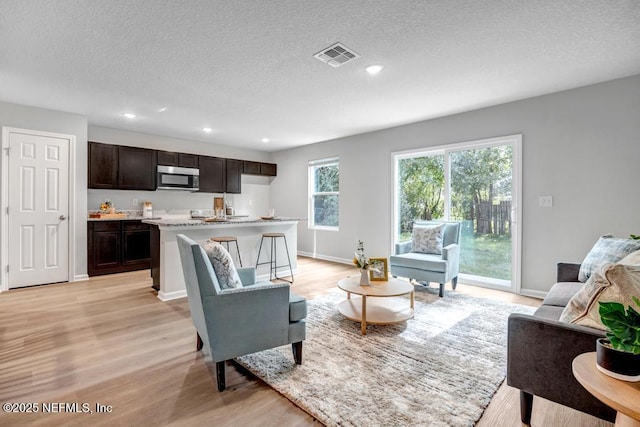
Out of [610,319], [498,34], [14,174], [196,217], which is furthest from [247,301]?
[14,174]

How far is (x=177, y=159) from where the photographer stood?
19.6 feet

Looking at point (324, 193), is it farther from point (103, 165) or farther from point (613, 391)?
point (613, 391)

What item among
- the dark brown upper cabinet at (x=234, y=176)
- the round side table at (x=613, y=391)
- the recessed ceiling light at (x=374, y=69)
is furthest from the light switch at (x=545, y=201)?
the dark brown upper cabinet at (x=234, y=176)

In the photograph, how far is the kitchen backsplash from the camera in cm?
549

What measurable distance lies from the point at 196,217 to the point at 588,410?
4.62 m

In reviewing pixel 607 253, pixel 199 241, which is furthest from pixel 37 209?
pixel 607 253

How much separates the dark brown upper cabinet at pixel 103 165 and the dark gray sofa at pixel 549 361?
5990mm

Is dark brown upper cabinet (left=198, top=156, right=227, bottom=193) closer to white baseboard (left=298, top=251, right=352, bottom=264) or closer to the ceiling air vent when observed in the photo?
white baseboard (left=298, top=251, right=352, bottom=264)

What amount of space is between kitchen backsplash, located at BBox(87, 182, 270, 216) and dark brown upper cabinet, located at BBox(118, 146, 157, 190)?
1.11ft

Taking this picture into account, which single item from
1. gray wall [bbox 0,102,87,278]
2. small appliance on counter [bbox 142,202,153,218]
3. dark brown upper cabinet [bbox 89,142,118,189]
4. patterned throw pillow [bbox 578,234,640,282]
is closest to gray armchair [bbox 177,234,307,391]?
patterned throw pillow [bbox 578,234,640,282]

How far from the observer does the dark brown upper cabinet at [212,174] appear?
6.38 meters

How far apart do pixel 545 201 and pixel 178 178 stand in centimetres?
601

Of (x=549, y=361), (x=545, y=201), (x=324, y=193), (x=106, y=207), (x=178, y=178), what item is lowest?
(x=549, y=361)

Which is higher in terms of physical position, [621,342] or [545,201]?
[545,201]
